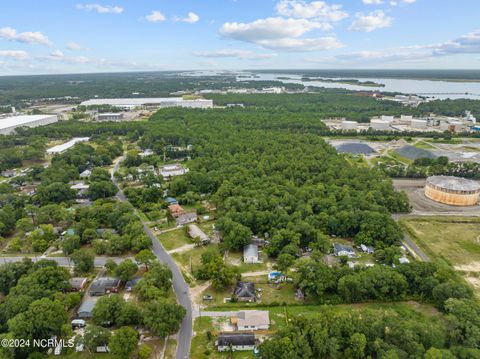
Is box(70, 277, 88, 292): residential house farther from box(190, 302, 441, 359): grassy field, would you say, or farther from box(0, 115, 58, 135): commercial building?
box(0, 115, 58, 135): commercial building

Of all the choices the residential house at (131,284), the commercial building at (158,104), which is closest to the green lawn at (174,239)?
the residential house at (131,284)

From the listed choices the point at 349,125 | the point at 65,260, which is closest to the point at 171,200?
the point at 65,260

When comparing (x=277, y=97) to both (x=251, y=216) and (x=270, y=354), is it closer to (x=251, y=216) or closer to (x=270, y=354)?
(x=251, y=216)

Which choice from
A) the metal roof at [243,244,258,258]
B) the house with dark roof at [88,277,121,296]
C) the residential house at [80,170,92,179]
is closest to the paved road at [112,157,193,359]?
the house with dark roof at [88,277,121,296]

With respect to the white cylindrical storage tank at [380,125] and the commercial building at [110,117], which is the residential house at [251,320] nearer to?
the white cylindrical storage tank at [380,125]

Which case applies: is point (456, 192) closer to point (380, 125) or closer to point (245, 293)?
point (245, 293)

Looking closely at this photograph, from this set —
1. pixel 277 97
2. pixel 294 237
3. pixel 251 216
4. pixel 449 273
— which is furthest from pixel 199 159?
pixel 277 97
